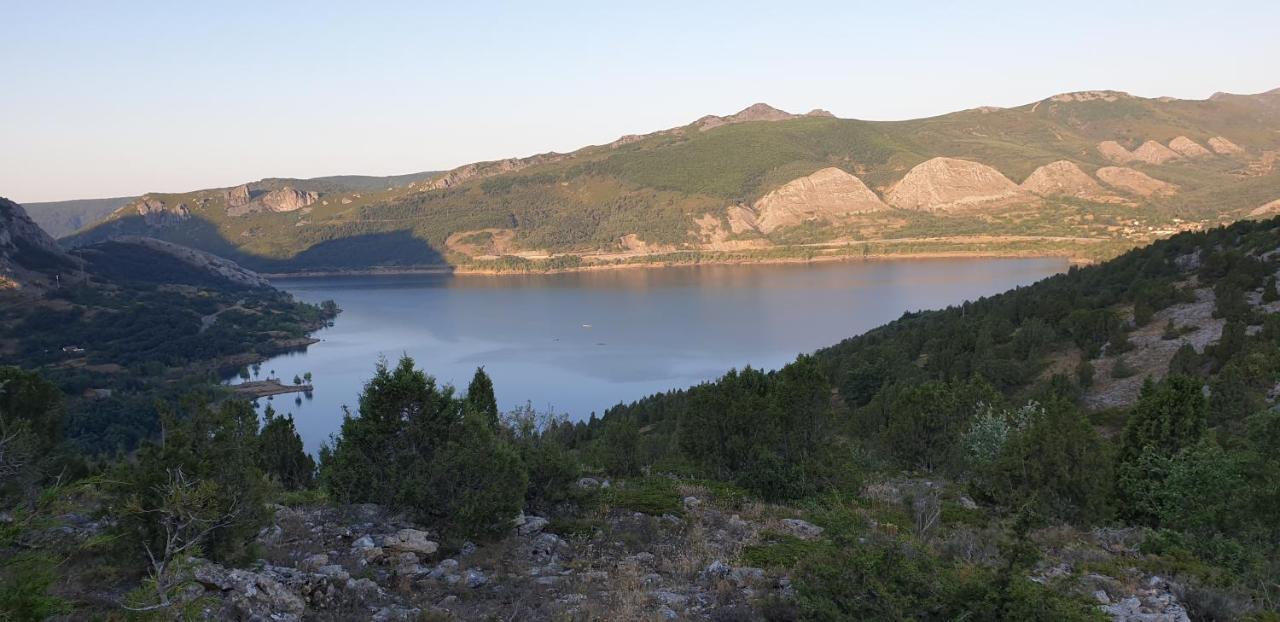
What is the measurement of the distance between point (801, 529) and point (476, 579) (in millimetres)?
6139

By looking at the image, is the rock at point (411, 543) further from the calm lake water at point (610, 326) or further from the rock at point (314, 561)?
the calm lake water at point (610, 326)

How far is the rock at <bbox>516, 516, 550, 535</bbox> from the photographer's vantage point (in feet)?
39.7

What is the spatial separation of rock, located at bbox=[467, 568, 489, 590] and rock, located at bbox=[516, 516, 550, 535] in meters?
2.20

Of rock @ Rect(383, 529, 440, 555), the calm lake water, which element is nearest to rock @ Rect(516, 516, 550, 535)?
rock @ Rect(383, 529, 440, 555)

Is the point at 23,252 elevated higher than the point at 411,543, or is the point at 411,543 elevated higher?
the point at 23,252

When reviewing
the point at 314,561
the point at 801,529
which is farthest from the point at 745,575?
the point at 314,561

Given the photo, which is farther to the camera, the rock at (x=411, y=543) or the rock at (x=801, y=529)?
the rock at (x=801, y=529)

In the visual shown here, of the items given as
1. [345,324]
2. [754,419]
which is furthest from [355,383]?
[754,419]

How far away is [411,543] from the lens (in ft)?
34.2

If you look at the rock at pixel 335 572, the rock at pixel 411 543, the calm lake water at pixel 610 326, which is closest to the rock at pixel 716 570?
the rock at pixel 411 543

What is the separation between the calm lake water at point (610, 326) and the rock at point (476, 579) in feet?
174

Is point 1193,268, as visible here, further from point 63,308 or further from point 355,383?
point 63,308

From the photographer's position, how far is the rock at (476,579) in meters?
9.59

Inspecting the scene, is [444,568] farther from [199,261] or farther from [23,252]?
[199,261]
